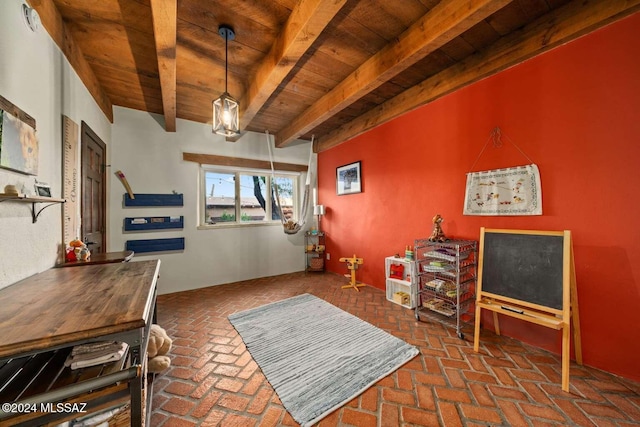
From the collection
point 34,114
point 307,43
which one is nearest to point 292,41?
point 307,43

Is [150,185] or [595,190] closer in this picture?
[595,190]

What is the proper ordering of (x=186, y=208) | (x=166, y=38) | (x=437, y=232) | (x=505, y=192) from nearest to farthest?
(x=166, y=38)
(x=505, y=192)
(x=437, y=232)
(x=186, y=208)

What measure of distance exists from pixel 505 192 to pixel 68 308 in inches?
119

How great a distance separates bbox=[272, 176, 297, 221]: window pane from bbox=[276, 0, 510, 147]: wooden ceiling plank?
190 cm

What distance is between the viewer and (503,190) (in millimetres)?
2098

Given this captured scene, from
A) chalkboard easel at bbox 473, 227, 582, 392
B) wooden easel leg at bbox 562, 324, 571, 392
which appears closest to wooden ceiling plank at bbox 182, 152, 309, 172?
chalkboard easel at bbox 473, 227, 582, 392

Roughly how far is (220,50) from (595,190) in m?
3.24

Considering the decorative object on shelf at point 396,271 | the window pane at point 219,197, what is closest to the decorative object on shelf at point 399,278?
the decorative object on shelf at point 396,271

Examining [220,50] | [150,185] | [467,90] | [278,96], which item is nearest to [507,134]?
[467,90]

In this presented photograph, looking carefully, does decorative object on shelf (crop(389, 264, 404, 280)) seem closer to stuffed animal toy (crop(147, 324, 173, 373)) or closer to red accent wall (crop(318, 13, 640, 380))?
red accent wall (crop(318, 13, 640, 380))

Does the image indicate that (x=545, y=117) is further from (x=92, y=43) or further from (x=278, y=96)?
(x=92, y=43)

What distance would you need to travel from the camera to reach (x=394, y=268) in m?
3.02

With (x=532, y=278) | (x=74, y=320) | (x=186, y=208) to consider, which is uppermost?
(x=186, y=208)

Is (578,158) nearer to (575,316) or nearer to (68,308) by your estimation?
(575,316)
